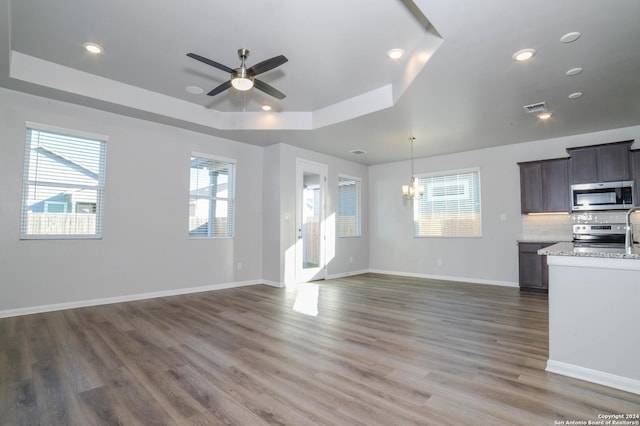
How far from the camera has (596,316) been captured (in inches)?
93.0

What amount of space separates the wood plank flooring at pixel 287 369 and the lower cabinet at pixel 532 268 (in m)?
1.34

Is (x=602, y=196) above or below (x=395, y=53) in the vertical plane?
below

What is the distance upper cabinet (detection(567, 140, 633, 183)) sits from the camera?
5039 millimetres

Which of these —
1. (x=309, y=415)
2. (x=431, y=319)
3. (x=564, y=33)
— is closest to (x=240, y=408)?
(x=309, y=415)

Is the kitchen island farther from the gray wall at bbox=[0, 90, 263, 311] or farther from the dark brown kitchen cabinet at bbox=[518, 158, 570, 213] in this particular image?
the gray wall at bbox=[0, 90, 263, 311]

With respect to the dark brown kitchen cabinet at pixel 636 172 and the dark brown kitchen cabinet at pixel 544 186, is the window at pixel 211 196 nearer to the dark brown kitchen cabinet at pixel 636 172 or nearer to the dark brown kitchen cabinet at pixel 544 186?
the dark brown kitchen cabinet at pixel 544 186

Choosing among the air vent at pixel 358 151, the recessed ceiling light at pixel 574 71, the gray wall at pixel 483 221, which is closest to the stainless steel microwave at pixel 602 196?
the gray wall at pixel 483 221

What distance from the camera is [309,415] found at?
191 cm

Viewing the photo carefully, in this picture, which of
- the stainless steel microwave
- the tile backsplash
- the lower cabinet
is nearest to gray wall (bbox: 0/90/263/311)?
the lower cabinet

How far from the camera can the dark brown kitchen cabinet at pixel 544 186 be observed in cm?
558

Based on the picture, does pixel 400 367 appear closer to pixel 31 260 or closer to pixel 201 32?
pixel 201 32

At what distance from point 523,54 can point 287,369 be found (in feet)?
11.9

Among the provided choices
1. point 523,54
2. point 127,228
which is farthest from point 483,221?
point 127,228

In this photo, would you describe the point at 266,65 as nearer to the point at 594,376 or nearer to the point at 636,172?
the point at 594,376
